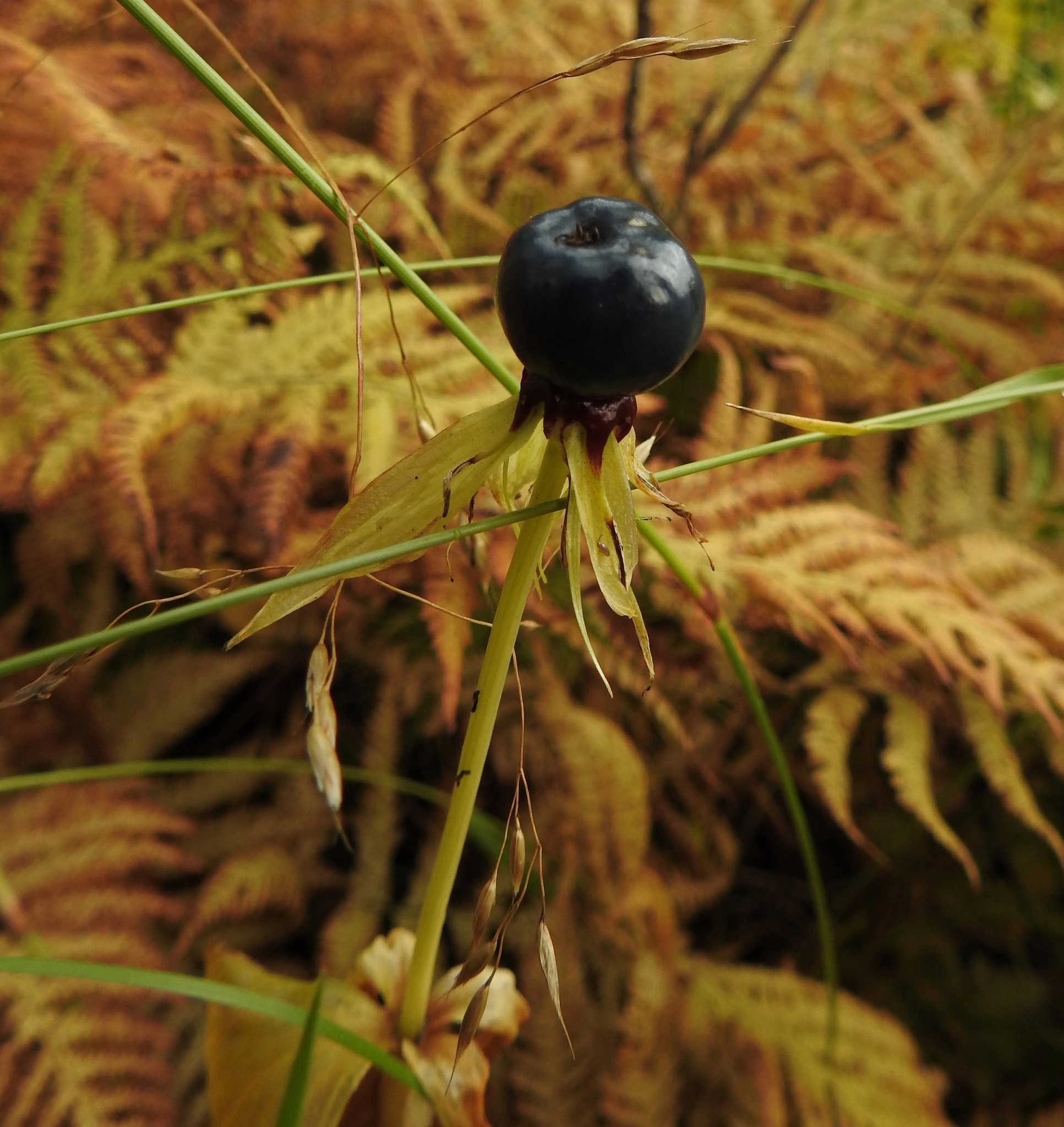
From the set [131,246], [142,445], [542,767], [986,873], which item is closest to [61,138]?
[131,246]

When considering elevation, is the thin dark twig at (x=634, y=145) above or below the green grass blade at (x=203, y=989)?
above

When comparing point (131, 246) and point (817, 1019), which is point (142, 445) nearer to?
point (131, 246)

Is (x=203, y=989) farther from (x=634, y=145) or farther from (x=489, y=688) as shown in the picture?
(x=634, y=145)

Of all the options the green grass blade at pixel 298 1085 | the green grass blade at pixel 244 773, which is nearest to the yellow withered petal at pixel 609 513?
the green grass blade at pixel 298 1085

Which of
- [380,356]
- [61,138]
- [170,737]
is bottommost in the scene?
[170,737]


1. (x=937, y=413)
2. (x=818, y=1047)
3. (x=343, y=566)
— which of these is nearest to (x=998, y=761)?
(x=818, y=1047)

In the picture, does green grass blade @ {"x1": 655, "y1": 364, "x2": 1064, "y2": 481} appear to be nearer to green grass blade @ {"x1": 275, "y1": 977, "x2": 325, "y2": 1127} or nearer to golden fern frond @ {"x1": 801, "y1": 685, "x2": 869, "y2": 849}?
green grass blade @ {"x1": 275, "y1": 977, "x2": 325, "y2": 1127}

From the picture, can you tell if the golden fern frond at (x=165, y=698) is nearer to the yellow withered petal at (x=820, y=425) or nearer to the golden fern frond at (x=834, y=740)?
the golden fern frond at (x=834, y=740)
